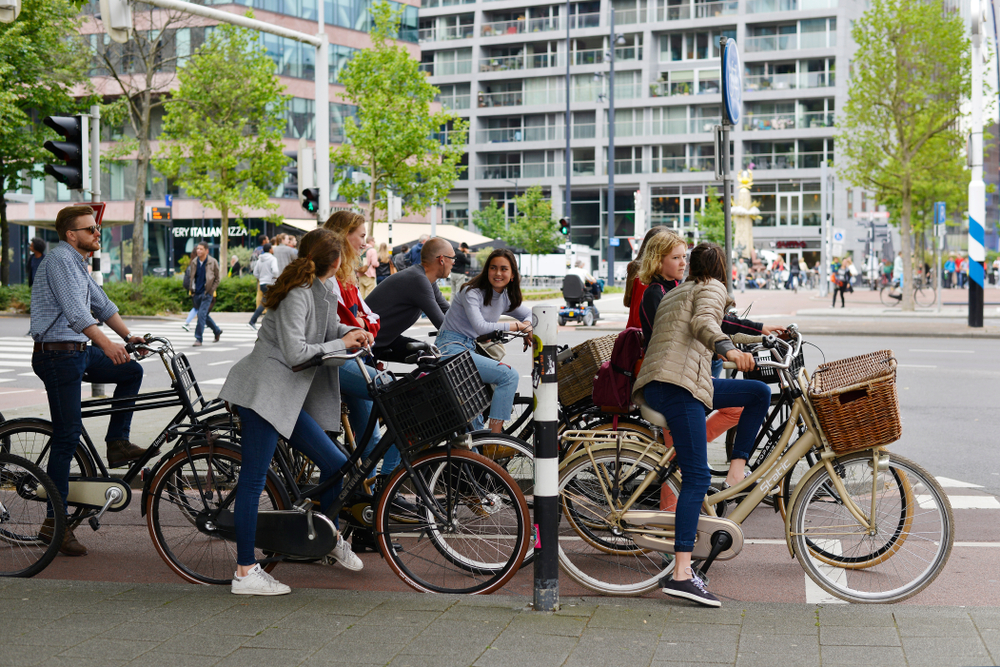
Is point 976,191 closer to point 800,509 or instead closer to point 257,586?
point 800,509

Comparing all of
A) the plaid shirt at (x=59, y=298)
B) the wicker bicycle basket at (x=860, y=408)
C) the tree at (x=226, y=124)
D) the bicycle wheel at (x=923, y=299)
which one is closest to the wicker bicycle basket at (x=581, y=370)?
the wicker bicycle basket at (x=860, y=408)

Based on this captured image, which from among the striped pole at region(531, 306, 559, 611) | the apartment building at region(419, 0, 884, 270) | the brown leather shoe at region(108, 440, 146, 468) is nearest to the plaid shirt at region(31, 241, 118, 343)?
the brown leather shoe at region(108, 440, 146, 468)

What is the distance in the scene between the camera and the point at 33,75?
105ft

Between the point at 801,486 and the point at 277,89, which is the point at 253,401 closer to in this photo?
the point at 801,486

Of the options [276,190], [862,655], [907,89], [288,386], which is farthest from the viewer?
[276,190]

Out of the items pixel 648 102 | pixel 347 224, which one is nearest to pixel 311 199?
pixel 347 224

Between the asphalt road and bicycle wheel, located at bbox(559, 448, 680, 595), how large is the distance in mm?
156

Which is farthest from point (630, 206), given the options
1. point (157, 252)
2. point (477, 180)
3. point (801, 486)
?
point (801, 486)

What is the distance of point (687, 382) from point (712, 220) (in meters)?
60.9

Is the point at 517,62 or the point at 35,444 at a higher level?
the point at 517,62

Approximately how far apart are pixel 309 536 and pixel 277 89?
3603cm

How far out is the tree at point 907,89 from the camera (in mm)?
28719

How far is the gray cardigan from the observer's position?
180 inches

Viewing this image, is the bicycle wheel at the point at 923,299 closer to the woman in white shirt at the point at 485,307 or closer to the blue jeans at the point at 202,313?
the blue jeans at the point at 202,313
